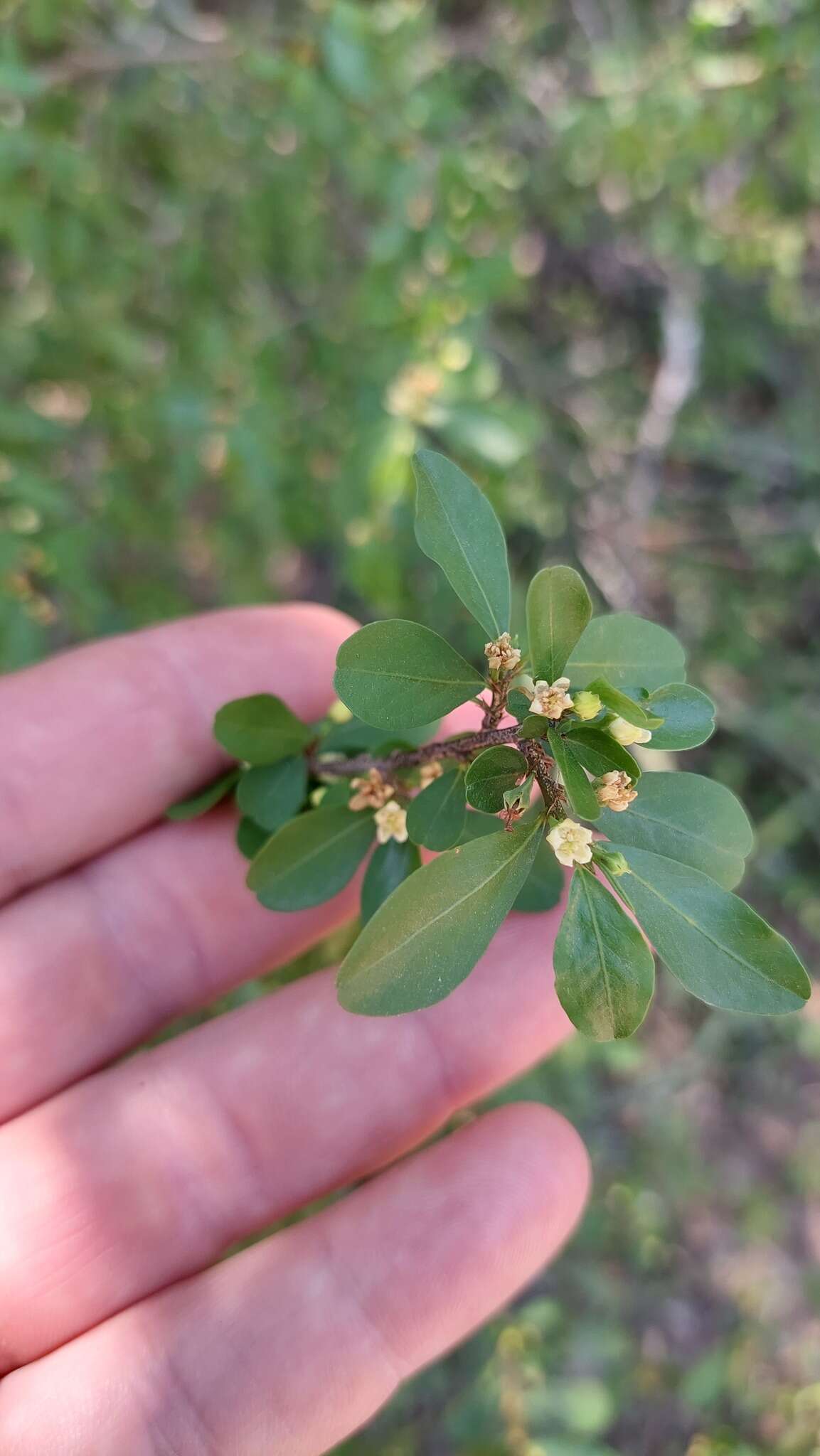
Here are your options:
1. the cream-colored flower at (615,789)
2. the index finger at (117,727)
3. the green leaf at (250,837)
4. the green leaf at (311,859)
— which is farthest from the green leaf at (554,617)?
the index finger at (117,727)

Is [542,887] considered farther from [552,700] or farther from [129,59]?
[129,59]

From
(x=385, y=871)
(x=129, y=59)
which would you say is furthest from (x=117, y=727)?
(x=129, y=59)

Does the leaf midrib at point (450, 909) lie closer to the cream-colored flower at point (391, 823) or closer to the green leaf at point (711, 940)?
the green leaf at point (711, 940)

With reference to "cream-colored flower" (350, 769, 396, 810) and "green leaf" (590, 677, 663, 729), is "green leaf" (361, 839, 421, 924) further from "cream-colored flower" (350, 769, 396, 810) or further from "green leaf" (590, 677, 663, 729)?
"green leaf" (590, 677, 663, 729)

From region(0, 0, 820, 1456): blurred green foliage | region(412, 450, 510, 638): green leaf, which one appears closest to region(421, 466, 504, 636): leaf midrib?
region(412, 450, 510, 638): green leaf

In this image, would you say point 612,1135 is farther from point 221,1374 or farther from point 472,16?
point 472,16

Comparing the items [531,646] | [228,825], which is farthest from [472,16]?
[531,646]
